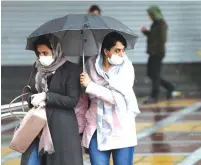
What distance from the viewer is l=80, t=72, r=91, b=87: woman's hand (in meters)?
5.62

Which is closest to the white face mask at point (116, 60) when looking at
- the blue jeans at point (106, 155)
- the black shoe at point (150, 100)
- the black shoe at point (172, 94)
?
the blue jeans at point (106, 155)

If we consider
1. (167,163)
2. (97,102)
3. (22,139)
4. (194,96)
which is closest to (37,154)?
(22,139)

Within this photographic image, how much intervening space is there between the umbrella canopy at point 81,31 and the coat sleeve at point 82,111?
1.23 feet

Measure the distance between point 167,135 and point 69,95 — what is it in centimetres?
483

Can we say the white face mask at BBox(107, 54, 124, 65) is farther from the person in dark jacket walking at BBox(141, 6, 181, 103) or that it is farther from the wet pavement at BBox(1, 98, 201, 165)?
the person in dark jacket walking at BBox(141, 6, 181, 103)

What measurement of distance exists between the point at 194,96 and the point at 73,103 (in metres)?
8.85

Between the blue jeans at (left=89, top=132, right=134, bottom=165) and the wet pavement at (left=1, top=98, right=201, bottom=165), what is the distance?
7.85 feet

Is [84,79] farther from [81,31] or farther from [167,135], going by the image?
[167,135]

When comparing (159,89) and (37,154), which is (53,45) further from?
(159,89)

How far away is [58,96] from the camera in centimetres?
562

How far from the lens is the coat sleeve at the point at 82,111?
591 centimetres

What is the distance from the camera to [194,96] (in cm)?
1425

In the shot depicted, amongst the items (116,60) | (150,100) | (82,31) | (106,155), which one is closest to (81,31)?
(82,31)

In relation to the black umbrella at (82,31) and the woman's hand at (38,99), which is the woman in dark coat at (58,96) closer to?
the woman's hand at (38,99)
